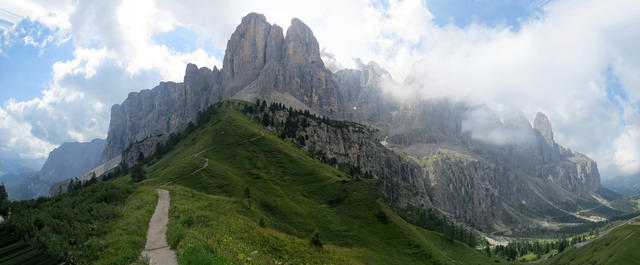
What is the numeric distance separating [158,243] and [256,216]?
3547cm

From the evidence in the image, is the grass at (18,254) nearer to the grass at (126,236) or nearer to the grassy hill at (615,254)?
the grass at (126,236)

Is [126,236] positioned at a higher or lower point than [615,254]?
higher

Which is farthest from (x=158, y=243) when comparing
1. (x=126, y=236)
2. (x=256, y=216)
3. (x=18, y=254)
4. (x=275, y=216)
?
(x=275, y=216)

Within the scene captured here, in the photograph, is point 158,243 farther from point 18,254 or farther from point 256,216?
point 256,216

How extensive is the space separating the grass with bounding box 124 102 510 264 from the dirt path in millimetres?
752

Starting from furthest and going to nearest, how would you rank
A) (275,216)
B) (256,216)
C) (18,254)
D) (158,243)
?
(275,216) → (256,216) → (158,243) → (18,254)

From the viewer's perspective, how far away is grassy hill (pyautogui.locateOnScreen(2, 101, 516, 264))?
25156 millimetres

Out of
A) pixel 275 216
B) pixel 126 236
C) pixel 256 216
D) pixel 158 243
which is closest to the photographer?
pixel 126 236

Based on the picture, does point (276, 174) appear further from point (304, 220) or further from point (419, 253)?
point (419, 253)

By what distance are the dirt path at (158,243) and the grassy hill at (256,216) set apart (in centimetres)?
60

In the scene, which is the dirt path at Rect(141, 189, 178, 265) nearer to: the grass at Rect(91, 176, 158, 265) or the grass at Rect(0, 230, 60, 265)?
the grass at Rect(91, 176, 158, 265)

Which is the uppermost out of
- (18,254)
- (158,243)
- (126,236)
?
(18,254)

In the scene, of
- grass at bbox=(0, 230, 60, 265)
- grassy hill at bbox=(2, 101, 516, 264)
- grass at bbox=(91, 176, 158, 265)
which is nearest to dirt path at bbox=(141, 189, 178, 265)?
grass at bbox=(91, 176, 158, 265)

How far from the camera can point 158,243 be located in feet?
85.4
